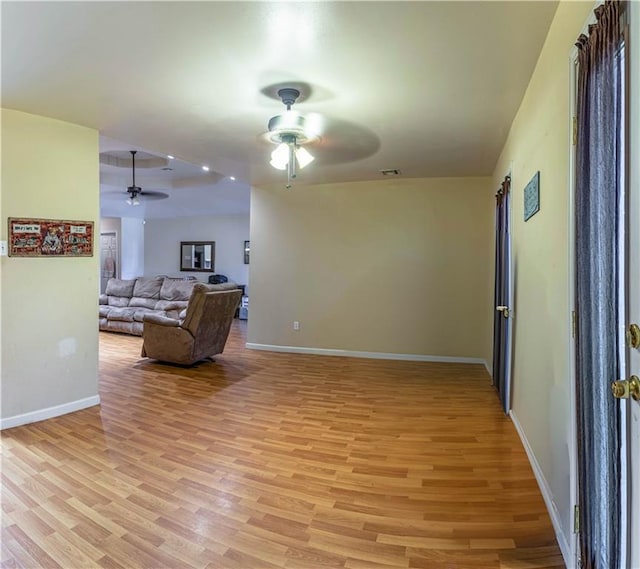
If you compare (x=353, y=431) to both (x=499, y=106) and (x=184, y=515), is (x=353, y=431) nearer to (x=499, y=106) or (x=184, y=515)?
(x=184, y=515)

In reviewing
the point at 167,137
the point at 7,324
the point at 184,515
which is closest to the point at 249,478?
the point at 184,515

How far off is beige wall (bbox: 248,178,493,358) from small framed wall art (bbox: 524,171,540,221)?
7.95ft

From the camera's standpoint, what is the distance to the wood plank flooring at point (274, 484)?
1.63 meters

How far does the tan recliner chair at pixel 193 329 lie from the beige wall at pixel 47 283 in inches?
44.6

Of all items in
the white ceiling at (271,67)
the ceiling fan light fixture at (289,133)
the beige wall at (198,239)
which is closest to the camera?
the white ceiling at (271,67)

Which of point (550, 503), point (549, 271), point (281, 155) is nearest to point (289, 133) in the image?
point (281, 155)

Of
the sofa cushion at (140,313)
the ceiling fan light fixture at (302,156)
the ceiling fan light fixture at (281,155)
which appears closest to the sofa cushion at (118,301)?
the sofa cushion at (140,313)

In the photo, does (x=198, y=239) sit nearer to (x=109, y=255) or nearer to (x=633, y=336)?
(x=109, y=255)

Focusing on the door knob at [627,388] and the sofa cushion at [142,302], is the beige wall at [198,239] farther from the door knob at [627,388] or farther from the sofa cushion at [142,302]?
the door knob at [627,388]

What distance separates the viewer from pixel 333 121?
3041mm

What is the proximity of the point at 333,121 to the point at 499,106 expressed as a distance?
1244 mm

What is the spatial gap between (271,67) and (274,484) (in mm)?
2429

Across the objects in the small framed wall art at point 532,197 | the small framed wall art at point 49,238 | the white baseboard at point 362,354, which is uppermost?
the small framed wall art at point 532,197

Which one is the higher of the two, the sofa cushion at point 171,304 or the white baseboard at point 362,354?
the sofa cushion at point 171,304
